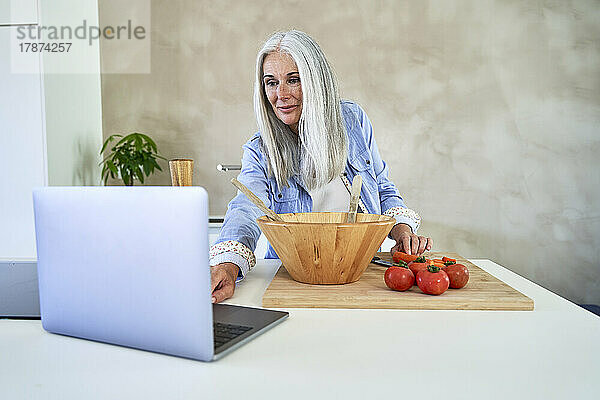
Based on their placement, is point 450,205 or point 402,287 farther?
point 450,205

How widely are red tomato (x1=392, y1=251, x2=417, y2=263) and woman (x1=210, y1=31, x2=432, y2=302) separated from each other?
93mm

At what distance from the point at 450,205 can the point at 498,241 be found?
0.39 meters

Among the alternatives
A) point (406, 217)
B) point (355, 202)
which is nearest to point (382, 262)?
point (355, 202)

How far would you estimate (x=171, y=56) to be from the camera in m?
3.58

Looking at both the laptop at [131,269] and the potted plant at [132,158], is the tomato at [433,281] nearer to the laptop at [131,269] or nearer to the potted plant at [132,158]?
the laptop at [131,269]

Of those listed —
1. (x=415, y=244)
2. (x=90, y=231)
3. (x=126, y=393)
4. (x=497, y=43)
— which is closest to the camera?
(x=126, y=393)

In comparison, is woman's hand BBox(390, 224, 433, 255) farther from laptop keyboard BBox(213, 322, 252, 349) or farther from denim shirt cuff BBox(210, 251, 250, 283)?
laptop keyboard BBox(213, 322, 252, 349)

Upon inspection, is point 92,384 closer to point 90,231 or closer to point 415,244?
point 90,231

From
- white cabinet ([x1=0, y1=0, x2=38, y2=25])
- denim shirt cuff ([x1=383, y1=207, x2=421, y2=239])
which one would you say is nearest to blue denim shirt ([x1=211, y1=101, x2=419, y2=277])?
denim shirt cuff ([x1=383, y1=207, x2=421, y2=239])

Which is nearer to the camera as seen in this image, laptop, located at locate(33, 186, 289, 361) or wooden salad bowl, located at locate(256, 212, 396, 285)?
laptop, located at locate(33, 186, 289, 361)

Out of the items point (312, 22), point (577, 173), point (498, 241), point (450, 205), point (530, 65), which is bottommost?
point (498, 241)

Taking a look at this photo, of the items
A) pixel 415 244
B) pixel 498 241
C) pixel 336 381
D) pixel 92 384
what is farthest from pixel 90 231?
pixel 498 241

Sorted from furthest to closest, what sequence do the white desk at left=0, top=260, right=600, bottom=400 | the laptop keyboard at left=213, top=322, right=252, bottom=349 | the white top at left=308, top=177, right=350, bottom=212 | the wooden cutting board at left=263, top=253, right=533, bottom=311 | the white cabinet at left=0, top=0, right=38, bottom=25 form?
the white cabinet at left=0, top=0, right=38, bottom=25, the white top at left=308, top=177, right=350, bottom=212, the wooden cutting board at left=263, top=253, right=533, bottom=311, the laptop keyboard at left=213, top=322, right=252, bottom=349, the white desk at left=0, top=260, right=600, bottom=400

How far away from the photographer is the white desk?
0.69 metres
